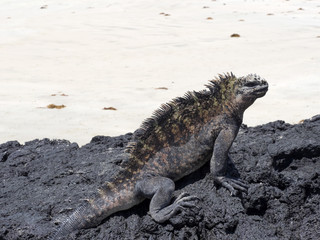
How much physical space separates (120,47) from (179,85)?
396cm

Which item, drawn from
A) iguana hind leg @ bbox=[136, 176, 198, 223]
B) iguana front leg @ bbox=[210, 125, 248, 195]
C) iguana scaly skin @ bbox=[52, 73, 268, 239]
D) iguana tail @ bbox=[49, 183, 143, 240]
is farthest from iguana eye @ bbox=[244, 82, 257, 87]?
iguana tail @ bbox=[49, 183, 143, 240]

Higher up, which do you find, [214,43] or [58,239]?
[58,239]

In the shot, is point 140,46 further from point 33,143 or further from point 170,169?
point 170,169

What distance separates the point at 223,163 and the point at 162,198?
0.55 m

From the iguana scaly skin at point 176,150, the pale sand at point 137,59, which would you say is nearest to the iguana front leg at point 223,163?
the iguana scaly skin at point 176,150

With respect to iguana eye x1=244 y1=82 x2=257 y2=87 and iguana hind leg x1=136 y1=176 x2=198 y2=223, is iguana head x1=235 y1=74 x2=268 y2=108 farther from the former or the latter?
iguana hind leg x1=136 y1=176 x2=198 y2=223

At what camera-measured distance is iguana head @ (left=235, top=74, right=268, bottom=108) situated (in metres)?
3.76

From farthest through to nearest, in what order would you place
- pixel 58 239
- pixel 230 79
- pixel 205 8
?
pixel 205 8 < pixel 230 79 < pixel 58 239

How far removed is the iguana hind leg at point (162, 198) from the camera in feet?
11.7

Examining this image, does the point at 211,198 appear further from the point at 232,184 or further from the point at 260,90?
the point at 260,90

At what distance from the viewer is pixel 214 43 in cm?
1230

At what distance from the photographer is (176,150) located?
3.82m

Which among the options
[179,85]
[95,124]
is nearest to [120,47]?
[179,85]

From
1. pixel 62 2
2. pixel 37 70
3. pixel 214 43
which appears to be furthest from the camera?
pixel 62 2
